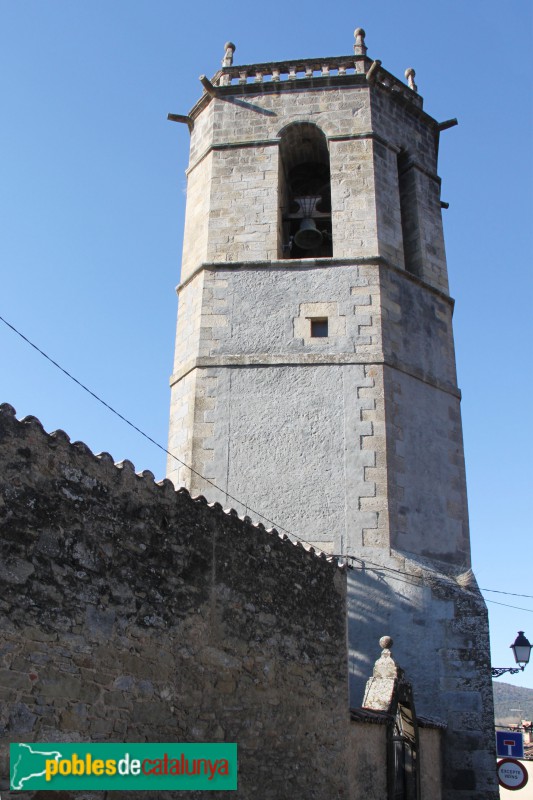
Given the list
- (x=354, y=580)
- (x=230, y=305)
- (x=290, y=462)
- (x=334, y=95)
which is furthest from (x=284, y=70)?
(x=354, y=580)

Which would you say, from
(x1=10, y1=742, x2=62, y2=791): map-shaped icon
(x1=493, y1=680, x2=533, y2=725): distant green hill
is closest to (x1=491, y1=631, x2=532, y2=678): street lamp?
(x1=10, y1=742, x2=62, y2=791): map-shaped icon

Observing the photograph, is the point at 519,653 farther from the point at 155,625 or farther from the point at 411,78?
the point at 411,78

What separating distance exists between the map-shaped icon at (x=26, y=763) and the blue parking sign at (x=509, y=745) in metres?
5.99

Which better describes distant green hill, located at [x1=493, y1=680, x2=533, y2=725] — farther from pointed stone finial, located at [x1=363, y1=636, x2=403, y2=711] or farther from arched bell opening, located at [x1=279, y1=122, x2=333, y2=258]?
pointed stone finial, located at [x1=363, y1=636, x2=403, y2=711]

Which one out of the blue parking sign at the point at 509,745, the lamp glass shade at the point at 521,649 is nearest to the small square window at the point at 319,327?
the lamp glass shade at the point at 521,649

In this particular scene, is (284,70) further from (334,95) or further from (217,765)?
(217,765)

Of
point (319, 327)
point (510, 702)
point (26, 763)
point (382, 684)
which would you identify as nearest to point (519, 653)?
point (382, 684)

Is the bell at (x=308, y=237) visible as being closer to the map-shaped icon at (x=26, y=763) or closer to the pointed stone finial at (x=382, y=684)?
the pointed stone finial at (x=382, y=684)

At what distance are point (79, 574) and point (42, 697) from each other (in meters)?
0.71

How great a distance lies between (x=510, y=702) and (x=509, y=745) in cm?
6222

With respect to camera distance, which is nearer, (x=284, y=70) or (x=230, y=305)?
(x=230, y=305)

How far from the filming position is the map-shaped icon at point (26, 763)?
419 centimetres

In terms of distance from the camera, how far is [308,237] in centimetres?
1143

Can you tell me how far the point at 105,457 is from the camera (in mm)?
5160
